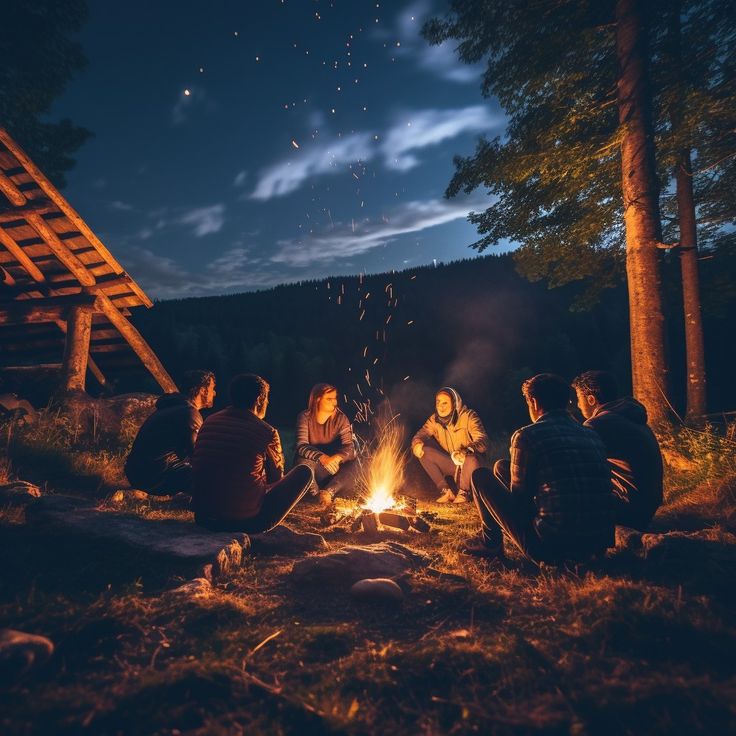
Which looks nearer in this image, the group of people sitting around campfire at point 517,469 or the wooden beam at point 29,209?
the group of people sitting around campfire at point 517,469

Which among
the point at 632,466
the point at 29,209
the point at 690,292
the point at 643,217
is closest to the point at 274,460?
the point at 632,466

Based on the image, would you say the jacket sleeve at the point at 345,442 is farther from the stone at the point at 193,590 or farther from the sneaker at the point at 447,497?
the stone at the point at 193,590

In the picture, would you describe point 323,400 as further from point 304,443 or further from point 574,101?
point 574,101

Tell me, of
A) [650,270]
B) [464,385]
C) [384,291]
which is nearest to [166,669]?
[650,270]

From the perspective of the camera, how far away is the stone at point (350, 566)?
136 inches

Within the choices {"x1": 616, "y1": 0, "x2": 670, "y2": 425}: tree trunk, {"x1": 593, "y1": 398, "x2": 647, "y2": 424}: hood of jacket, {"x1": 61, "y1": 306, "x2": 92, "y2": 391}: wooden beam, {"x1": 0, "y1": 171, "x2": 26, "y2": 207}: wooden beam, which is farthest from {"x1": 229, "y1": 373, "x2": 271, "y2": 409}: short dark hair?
{"x1": 0, "y1": 171, "x2": 26, "y2": 207}: wooden beam

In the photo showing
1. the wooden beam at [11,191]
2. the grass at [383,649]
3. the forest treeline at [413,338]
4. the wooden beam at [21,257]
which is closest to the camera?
the grass at [383,649]

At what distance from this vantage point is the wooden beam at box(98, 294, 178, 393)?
884 cm

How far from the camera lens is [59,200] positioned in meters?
7.45

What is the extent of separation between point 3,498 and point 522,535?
16.1 ft

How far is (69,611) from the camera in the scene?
2.50 meters

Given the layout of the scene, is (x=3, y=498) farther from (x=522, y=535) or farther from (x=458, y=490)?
(x=458, y=490)

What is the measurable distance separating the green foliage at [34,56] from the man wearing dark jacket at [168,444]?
32.8ft

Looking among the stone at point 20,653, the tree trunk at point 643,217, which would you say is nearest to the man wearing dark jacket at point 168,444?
the stone at point 20,653
